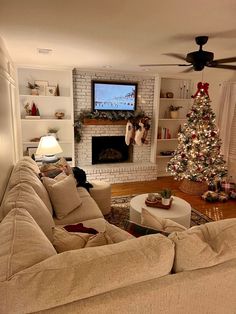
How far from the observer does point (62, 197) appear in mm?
2430

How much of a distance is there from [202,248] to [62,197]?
162cm

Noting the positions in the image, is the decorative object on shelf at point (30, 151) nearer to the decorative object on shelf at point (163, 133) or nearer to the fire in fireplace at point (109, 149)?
the fire in fireplace at point (109, 149)

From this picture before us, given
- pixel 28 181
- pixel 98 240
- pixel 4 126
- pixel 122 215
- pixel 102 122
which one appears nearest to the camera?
pixel 98 240

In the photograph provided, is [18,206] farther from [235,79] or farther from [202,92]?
[235,79]

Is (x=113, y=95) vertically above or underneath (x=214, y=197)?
above

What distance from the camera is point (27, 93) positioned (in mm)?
4492

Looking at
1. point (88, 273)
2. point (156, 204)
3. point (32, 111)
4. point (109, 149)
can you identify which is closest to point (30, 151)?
point (32, 111)

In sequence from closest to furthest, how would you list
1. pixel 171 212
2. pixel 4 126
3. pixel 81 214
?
pixel 81 214, pixel 4 126, pixel 171 212

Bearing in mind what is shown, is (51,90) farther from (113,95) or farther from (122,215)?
(122,215)

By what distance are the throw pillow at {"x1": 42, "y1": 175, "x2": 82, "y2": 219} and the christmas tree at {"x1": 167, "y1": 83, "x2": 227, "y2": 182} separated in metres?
2.42

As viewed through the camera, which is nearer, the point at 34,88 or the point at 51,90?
the point at 34,88

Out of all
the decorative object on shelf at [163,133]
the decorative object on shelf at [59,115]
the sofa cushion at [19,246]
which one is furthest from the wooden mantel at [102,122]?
the sofa cushion at [19,246]

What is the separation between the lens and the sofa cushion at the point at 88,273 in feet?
2.93

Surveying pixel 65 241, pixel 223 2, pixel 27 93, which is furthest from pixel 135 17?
pixel 27 93
